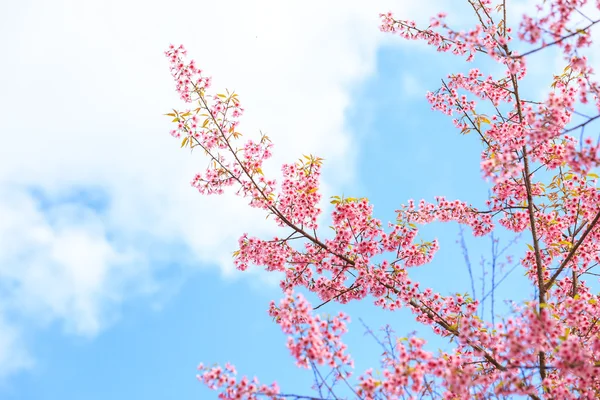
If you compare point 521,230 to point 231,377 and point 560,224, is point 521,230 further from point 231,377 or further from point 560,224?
point 231,377

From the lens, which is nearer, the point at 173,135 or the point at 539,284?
the point at 539,284

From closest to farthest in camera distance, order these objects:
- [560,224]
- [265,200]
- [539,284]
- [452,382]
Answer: [452,382] → [539,284] → [265,200] → [560,224]

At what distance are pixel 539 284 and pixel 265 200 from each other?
359 centimetres

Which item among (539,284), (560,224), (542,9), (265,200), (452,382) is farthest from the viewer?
(560,224)

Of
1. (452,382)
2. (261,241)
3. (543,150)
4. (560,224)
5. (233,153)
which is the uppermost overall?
(233,153)

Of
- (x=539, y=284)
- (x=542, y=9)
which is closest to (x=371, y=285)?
(x=539, y=284)

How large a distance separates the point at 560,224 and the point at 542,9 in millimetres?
3934

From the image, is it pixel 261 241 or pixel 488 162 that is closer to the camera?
pixel 488 162

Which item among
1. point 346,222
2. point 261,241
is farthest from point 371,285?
point 261,241

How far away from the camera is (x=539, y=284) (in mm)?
6777

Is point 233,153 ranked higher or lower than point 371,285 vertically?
higher

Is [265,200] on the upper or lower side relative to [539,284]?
upper

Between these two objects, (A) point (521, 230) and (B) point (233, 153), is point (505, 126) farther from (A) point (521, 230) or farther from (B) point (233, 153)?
(B) point (233, 153)

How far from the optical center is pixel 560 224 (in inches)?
Result: 313
